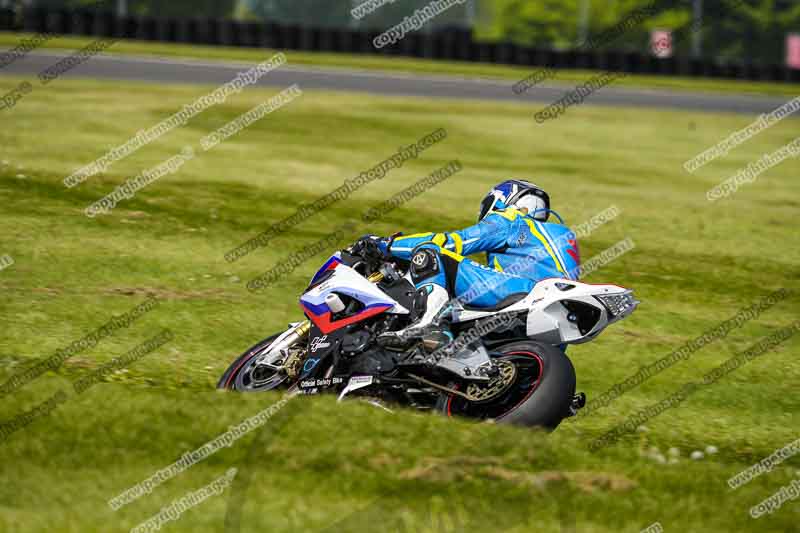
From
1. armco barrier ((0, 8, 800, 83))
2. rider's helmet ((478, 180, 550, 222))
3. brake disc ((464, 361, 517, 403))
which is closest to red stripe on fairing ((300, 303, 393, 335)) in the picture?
brake disc ((464, 361, 517, 403))

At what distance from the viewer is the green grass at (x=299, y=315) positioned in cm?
607

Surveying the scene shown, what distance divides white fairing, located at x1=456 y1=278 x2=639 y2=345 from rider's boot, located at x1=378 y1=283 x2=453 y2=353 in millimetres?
568

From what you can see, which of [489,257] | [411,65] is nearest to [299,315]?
[489,257]

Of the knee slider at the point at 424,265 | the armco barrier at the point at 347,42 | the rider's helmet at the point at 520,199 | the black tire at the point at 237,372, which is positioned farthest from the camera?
the armco barrier at the point at 347,42

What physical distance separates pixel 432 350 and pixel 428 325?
10.7 inches

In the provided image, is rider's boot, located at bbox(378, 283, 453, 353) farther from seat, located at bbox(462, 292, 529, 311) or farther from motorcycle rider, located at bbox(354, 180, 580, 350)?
seat, located at bbox(462, 292, 529, 311)

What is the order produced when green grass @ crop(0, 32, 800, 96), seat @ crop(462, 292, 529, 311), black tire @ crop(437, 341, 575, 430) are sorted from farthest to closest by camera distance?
green grass @ crop(0, 32, 800, 96) < seat @ crop(462, 292, 529, 311) < black tire @ crop(437, 341, 575, 430)

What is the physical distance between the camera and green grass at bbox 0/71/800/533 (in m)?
6.07

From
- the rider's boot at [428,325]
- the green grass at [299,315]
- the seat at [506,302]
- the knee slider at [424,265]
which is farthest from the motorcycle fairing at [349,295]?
the green grass at [299,315]

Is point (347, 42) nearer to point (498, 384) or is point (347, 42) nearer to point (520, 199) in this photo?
point (520, 199)

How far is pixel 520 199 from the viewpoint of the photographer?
8.44m

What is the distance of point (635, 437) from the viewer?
8.34 metres

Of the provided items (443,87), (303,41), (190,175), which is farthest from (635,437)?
(303,41)

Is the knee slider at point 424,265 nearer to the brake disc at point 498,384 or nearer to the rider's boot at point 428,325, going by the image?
the rider's boot at point 428,325
